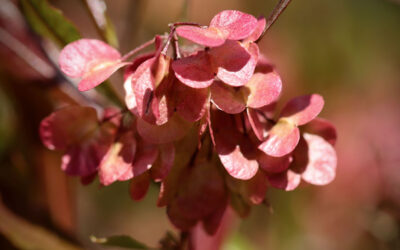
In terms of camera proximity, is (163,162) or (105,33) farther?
(105,33)

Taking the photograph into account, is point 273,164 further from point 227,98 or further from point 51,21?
point 51,21

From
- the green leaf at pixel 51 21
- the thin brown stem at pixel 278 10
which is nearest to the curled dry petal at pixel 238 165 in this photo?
the thin brown stem at pixel 278 10

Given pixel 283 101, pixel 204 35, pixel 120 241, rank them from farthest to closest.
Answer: pixel 283 101 < pixel 120 241 < pixel 204 35

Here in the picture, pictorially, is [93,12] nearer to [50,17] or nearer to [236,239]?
[50,17]

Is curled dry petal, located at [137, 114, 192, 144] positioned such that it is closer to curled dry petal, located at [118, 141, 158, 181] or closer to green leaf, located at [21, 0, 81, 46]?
curled dry petal, located at [118, 141, 158, 181]

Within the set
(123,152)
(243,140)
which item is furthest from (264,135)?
(123,152)

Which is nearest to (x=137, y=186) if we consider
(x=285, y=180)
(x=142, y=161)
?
(x=142, y=161)
